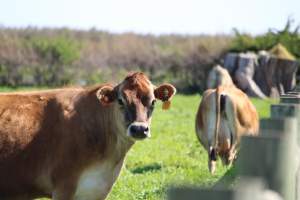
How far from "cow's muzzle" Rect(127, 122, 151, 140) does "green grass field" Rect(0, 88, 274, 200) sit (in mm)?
522

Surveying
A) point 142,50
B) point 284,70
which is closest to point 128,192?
point 284,70

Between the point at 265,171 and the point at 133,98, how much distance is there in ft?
14.7

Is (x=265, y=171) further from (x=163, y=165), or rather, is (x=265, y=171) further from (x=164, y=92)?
(x=163, y=165)

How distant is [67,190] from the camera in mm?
7082

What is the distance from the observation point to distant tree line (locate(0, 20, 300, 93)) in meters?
44.1

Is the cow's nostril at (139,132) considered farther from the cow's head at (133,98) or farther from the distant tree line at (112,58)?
the distant tree line at (112,58)

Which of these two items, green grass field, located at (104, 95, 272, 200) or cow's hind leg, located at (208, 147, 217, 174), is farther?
cow's hind leg, located at (208, 147, 217, 174)

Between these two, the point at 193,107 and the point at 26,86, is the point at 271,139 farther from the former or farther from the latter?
the point at 26,86

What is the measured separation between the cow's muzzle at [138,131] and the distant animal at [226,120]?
6202 millimetres

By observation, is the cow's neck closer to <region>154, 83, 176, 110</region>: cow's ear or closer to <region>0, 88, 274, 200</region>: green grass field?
<region>154, 83, 176, 110</region>: cow's ear

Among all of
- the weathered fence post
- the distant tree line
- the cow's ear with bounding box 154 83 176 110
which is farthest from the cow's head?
the distant tree line

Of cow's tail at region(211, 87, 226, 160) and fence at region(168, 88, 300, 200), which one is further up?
fence at region(168, 88, 300, 200)

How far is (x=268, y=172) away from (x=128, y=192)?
7.10 meters

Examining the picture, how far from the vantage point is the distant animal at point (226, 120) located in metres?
13.3
